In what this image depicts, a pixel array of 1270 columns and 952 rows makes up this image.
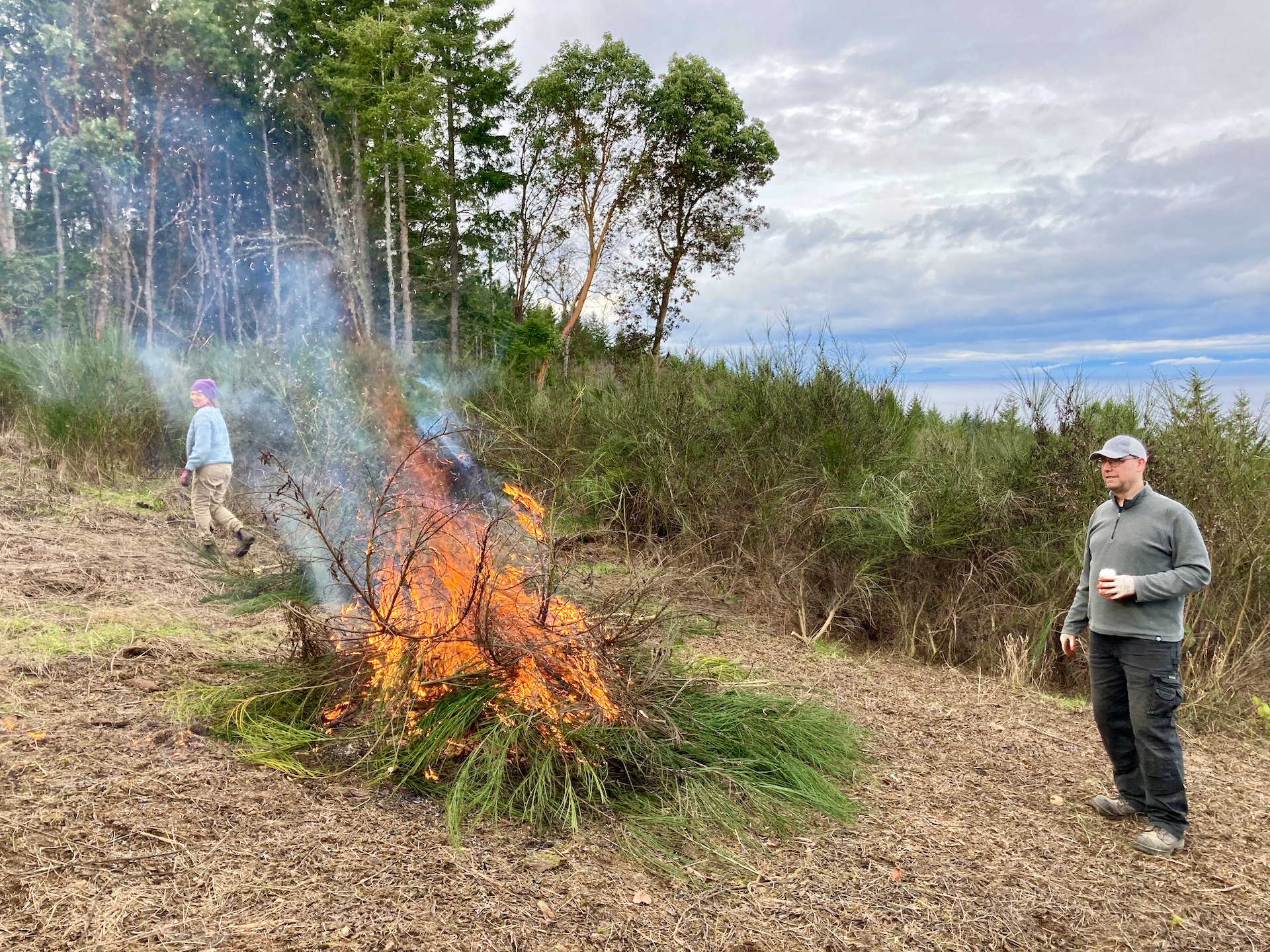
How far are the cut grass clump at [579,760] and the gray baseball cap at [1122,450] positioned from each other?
1808 mm

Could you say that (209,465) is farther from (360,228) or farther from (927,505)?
(360,228)

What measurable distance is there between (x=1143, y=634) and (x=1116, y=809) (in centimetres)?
85

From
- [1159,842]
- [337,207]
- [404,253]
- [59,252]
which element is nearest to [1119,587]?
[1159,842]

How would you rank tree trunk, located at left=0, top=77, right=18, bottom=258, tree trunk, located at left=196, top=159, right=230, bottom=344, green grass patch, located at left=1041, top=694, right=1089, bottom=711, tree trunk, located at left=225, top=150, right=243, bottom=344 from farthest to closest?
tree trunk, located at left=225, top=150, right=243, bottom=344 < tree trunk, located at left=196, top=159, right=230, bottom=344 < tree trunk, located at left=0, top=77, right=18, bottom=258 < green grass patch, located at left=1041, top=694, right=1089, bottom=711

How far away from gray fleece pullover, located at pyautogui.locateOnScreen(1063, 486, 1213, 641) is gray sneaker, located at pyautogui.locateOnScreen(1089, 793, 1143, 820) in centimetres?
78

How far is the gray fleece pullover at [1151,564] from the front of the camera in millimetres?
3295

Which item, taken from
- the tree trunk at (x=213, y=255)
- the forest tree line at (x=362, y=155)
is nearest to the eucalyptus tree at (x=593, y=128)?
the forest tree line at (x=362, y=155)

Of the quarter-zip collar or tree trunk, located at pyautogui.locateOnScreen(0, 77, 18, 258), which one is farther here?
tree trunk, located at pyautogui.locateOnScreen(0, 77, 18, 258)

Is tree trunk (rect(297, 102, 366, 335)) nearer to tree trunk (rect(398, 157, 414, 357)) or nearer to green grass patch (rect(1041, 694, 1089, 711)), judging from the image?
tree trunk (rect(398, 157, 414, 357))

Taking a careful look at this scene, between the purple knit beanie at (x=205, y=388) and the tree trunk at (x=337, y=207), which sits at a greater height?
the tree trunk at (x=337, y=207)

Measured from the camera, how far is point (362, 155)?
21781 millimetres

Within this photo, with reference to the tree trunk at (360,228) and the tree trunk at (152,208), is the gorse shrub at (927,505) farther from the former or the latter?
the tree trunk at (152,208)

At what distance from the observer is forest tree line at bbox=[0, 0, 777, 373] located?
1966cm

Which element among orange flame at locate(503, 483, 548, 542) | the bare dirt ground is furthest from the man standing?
orange flame at locate(503, 483, 548, 542)
